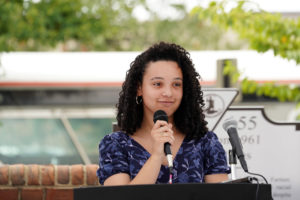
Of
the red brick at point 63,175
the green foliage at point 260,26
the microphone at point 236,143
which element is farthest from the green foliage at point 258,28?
the microphone at point 236,143

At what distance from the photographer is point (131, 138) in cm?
256

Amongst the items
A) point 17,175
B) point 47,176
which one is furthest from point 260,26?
point 17,175

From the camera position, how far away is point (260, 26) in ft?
16.1

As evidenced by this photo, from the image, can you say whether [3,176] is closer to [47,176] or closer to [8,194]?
[8,194]

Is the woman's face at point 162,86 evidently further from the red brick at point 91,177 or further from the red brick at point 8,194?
the red brick at point 8,194

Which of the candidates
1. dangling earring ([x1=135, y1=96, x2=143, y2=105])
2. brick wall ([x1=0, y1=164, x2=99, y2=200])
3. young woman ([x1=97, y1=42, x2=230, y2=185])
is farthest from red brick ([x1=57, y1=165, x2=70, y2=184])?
dangling earring ([x1=135, y1=96, x2=143, y2=105])

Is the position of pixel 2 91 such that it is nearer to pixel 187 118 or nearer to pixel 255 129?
pixel 255 129

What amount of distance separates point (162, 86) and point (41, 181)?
5.45 ft

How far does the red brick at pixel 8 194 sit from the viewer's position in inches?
147

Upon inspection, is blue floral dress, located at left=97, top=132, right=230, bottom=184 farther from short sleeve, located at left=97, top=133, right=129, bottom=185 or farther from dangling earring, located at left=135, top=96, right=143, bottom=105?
dangling earring, located at left=135, top=96, right=143, bottom=105

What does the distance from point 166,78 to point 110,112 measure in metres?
7.53

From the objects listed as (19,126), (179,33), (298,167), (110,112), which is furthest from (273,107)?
(179,33)

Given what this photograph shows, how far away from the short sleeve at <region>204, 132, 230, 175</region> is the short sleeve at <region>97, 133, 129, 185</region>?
379 mm

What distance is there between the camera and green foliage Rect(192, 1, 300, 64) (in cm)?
481
